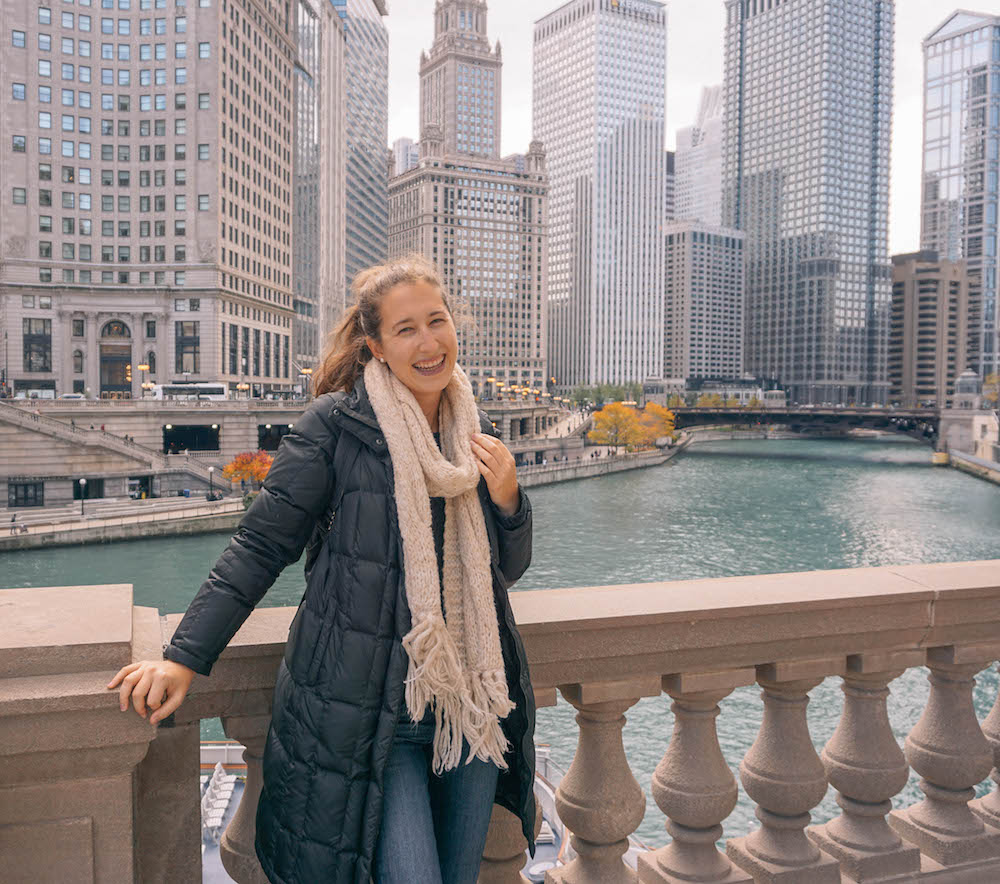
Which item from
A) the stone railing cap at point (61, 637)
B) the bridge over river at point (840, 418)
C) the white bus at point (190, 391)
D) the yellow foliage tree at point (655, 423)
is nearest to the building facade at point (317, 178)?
the white bus at point (190, 391)

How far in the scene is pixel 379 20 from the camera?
652 feet

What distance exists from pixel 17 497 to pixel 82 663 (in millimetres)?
69084

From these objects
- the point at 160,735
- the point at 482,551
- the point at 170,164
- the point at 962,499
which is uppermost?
the point at 170,164

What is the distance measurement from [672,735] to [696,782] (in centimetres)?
22

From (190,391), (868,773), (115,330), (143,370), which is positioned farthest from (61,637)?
(115,330)

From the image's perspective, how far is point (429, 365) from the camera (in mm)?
3869

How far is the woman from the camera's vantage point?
333 cm

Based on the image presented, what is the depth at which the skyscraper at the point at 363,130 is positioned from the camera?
171 m

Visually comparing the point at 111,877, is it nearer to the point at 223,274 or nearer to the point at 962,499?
the point at 962,499

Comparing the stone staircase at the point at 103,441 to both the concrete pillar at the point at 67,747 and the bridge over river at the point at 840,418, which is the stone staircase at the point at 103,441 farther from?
the bridge over river at the point at 840,418

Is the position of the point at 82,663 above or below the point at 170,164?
below

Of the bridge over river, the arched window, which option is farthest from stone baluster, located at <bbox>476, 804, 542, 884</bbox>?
the bridge over river

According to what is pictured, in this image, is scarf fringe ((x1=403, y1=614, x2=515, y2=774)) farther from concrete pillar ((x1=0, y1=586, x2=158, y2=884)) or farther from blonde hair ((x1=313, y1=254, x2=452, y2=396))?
blonde hair ((x1=313, y1=254, x2=452, y2=396))

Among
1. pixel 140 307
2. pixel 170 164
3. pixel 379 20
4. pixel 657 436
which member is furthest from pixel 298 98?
pixel 379 20
